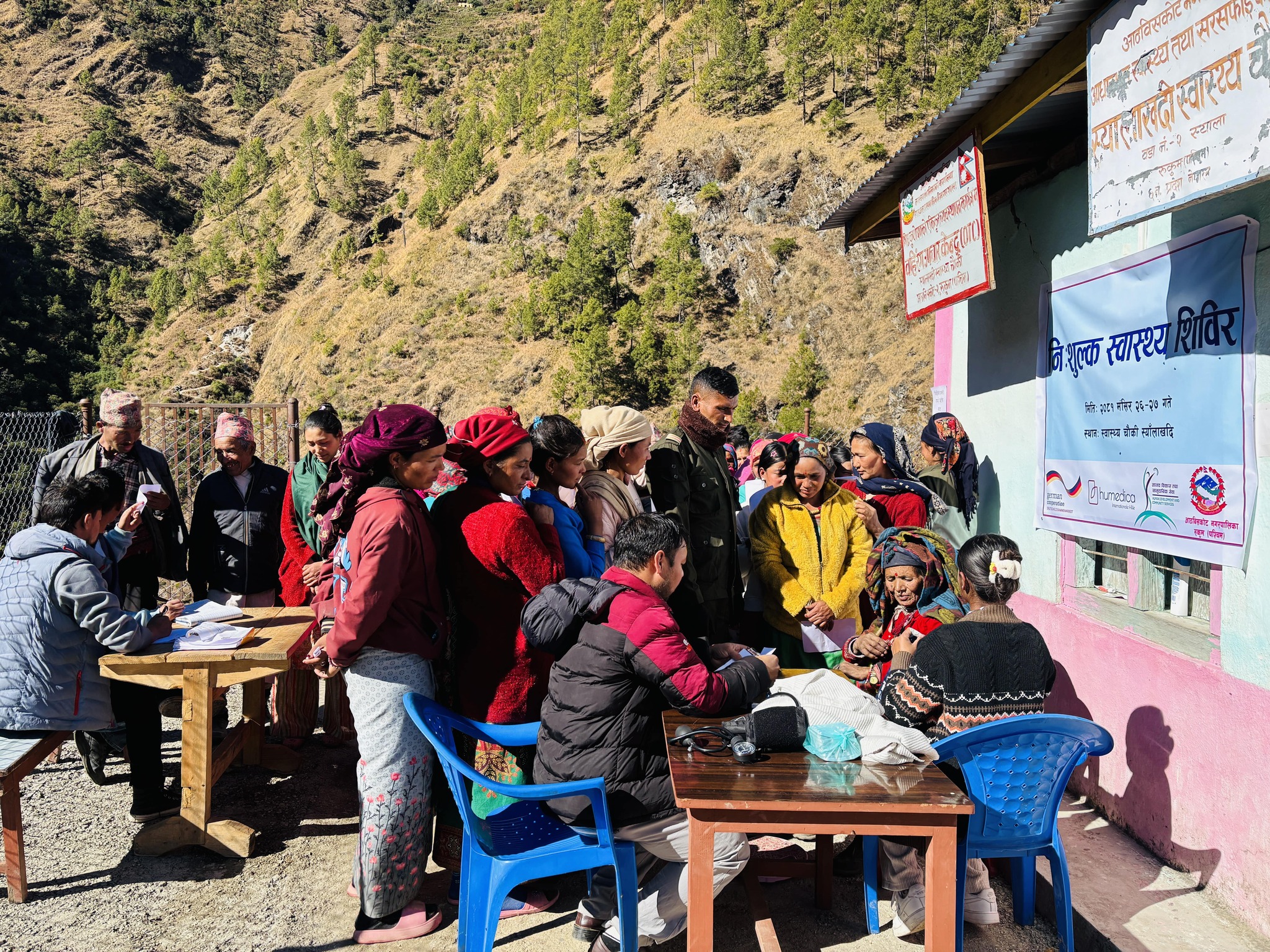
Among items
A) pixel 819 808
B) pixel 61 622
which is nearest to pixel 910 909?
pixel 819 808

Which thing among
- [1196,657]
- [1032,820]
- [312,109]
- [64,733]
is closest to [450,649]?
[64,733]

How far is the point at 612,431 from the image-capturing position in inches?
131

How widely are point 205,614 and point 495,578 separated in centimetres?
167

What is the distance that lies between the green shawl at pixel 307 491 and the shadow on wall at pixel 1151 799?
146 inches

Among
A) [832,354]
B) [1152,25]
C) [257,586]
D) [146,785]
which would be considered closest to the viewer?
[1152,25]

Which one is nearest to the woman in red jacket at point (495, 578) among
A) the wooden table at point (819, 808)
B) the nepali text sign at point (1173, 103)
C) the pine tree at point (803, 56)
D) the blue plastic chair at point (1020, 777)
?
the wooden table at point (819, 808)

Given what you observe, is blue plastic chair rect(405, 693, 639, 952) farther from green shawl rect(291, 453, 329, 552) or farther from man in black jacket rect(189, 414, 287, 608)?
man in black jacket rect(189, 414, 287, 608)

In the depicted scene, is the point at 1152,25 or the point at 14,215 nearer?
the point at 1152,25

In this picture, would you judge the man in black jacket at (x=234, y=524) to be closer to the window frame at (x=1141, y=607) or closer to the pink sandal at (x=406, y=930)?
the pink sandal at (x=406, y=930)

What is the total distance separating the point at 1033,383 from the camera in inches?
164

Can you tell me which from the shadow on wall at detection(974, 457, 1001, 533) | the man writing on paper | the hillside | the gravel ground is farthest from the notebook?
the hillside

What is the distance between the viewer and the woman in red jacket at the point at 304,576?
4.23 meters

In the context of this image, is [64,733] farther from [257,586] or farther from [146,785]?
[257,586]

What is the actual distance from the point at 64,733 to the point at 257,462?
1679 millimetres
